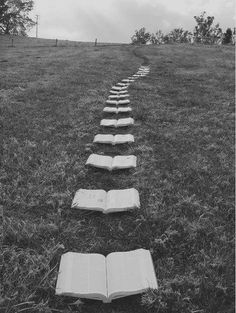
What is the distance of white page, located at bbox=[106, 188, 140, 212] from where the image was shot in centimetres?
617

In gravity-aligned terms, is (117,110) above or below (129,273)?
above

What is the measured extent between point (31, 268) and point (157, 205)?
273cm

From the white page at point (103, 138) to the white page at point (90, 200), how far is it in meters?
3.16

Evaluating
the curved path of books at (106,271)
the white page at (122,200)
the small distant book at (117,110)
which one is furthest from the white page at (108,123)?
the curved path of books at (106,271)

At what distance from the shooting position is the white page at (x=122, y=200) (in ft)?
20.2

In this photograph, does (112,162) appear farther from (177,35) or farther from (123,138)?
(177,35)

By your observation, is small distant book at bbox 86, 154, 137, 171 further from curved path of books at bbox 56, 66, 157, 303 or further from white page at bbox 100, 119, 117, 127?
white page at bbox 100, 119, 117, 127

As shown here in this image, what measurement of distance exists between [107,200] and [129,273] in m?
1.99

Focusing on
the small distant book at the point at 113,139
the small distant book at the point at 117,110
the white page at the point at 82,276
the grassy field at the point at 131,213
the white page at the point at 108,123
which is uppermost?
the small distant book at the point at 117,110

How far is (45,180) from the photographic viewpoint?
7.20 meters

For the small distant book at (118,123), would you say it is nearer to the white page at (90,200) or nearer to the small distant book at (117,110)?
the small distant book at (117,110)

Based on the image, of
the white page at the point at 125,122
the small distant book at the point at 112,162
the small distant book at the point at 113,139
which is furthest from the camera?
the white page at the point at 125,122

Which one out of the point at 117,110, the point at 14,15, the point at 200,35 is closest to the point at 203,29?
the point at 200,35

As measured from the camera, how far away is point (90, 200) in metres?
6.41
